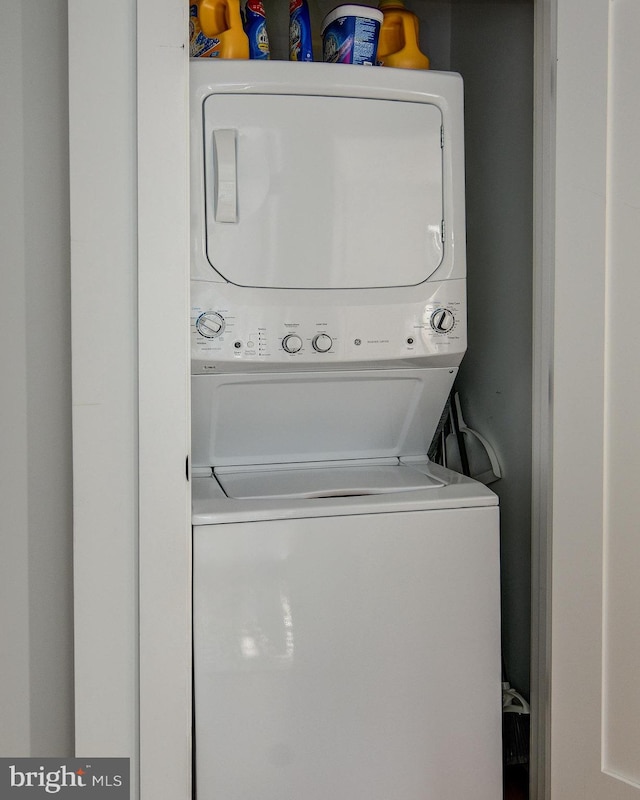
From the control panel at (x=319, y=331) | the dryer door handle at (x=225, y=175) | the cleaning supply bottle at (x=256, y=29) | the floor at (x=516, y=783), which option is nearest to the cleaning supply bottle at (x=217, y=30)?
the cleaning supply bottle at (x=256, y=29)

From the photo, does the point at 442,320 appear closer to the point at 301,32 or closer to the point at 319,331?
the point at 319,331

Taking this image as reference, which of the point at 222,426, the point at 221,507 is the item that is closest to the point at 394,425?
the point at 222,426

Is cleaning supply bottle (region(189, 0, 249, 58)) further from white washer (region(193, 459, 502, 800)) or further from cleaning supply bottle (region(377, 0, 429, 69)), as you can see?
white washer (region(193, 459, 502, 800))

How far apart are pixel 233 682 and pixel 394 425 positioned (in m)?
0.69

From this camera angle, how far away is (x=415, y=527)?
1.57 metres

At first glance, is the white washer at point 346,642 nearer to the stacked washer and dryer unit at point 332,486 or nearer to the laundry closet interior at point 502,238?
the stacked washer and dryer unit at point 332,486

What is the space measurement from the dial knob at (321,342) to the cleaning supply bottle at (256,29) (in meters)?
0.62

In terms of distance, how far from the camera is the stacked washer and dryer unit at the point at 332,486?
1.49 meters

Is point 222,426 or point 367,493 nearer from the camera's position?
point 367,493

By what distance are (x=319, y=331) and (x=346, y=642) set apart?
623 mm

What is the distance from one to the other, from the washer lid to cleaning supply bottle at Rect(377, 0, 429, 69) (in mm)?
910

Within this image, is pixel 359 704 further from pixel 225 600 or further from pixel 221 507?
pixel 221 507

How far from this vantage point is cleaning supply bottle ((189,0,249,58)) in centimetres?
163

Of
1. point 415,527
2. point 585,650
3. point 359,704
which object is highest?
point 415,527
